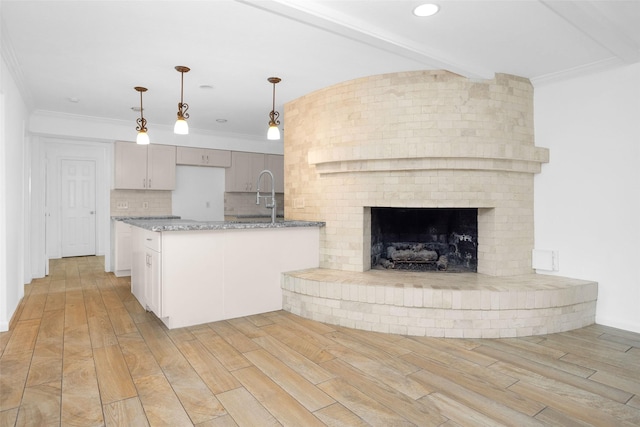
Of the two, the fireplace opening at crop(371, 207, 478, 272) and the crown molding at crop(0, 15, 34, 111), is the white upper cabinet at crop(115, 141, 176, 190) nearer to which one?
the crown molding at crop(0, 15, 34, 111)

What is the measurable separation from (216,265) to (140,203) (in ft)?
12.2

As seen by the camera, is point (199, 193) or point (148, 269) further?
point (199, 193)

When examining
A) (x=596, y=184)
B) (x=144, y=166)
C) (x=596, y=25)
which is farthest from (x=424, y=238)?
(x=144, y=166)

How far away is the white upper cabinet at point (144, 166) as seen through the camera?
20.0ft

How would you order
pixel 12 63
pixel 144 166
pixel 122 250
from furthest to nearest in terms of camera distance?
pixel 144 166 → pixel 122 250 → pixel 12 63

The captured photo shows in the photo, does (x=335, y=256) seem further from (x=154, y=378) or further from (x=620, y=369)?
(x=620, y=369)

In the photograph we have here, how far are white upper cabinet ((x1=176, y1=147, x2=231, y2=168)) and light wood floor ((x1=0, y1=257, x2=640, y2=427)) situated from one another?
362 cm

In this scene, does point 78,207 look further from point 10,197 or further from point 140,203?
point 10,197

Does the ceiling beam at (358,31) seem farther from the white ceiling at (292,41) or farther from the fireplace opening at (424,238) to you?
the fireplace opening at (424,238)

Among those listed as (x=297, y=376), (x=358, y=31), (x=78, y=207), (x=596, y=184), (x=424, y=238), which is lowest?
(x=297, y=376)

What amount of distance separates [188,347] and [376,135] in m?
2.60

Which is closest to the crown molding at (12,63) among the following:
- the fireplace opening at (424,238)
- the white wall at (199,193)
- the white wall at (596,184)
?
the white wall at (199,193)

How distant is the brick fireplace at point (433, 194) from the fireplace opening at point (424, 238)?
270mm

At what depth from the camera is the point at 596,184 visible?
356 centimetres
